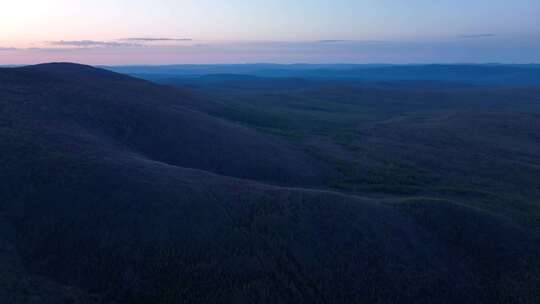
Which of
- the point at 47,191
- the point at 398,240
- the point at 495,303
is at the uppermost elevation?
the point at 47,191

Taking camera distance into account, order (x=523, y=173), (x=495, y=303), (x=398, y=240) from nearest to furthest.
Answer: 1. (x=495, y=303)
2. (x=398, y=240)
3. (x=523, y=173)

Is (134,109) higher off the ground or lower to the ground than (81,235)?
higher

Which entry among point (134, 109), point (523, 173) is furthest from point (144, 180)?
point (523, 173)

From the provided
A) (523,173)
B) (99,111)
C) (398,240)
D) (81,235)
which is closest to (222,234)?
(81,235)

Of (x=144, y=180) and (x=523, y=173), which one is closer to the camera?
(x=144, y=180)

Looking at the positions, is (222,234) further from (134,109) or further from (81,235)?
(134,109)

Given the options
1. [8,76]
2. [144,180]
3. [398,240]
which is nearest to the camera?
[398,240]
